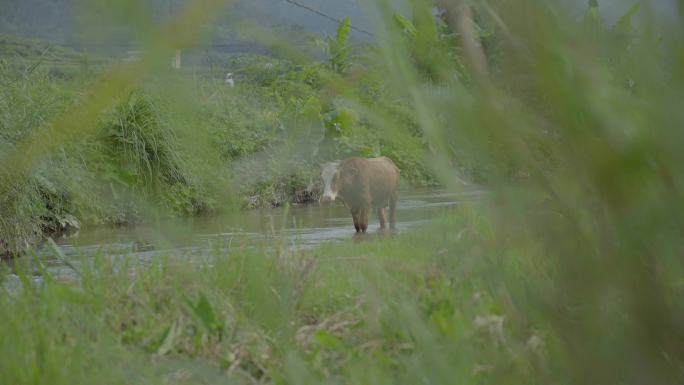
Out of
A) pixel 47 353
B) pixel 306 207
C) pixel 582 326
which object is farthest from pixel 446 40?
pixel 306 207

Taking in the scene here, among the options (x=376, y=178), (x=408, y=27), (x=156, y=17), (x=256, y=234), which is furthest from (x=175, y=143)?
(x=376, y=178)

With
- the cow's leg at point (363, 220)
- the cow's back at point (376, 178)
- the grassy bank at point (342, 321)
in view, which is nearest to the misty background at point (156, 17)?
the grassy bank at point (342, 321)

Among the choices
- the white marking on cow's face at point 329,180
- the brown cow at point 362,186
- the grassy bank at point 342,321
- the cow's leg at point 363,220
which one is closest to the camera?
the grassy bank at point 342,321

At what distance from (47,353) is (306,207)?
10972mm

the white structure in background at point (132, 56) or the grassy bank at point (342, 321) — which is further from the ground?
the white structure in background at point (132, 56)

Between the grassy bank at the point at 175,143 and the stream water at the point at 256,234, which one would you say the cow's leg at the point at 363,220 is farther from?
the grassy bank at the point at 175,143

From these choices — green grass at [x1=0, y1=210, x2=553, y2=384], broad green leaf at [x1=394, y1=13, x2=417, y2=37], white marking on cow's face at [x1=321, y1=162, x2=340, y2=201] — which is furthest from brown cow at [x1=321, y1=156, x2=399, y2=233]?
broad green leaf at [x1=394, y1=13, x2=417, y2=37]

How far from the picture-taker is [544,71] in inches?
25.0

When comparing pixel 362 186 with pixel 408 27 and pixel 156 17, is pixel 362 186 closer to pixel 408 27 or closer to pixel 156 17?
pixel 408 27

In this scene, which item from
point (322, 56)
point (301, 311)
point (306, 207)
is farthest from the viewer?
point (306, 207)

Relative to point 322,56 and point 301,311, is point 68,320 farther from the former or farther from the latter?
point 322,56

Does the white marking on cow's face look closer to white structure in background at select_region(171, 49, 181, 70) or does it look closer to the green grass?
the green grass

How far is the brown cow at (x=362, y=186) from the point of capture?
970 cm

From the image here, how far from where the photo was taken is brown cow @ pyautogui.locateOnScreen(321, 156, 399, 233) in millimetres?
9703
